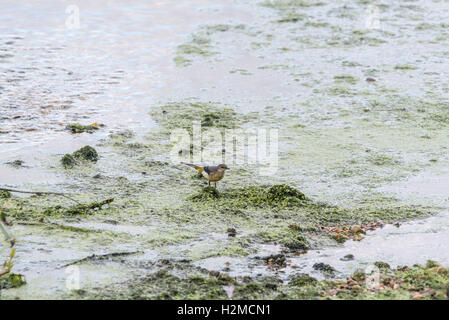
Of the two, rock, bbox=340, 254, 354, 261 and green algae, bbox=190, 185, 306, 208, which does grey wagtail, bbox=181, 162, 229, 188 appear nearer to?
green algae, bbox=190, 185, 306, 208

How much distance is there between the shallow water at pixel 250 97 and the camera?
14.9 ft

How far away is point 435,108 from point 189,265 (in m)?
4.20

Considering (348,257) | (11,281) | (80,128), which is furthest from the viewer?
(80,128)

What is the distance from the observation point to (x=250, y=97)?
777 centimetres

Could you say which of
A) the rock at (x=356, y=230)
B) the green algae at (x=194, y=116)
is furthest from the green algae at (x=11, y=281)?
the green algae at (x=194, y=116)

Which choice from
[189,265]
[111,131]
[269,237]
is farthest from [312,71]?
[189,265]

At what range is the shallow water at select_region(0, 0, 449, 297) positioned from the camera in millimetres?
Answer: 4547

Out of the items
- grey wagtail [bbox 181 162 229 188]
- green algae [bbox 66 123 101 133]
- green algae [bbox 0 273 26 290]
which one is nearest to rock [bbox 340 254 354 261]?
grey wagtail [bbox 181 162 229 188]

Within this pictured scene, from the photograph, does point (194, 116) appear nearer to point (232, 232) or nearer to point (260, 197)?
point (260, 197)

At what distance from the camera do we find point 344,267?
4.35 metres

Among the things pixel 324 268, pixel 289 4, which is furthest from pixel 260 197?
pixel 289 4

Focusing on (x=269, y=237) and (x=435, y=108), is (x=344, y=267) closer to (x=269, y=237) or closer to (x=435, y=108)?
(x=269, y=237)

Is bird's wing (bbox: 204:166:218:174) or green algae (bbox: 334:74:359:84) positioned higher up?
green algae (bbox: 334:74:359:84)

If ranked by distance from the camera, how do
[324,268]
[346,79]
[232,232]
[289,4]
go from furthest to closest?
[289,4] → [346,79] → [232,232] → [324,268]
